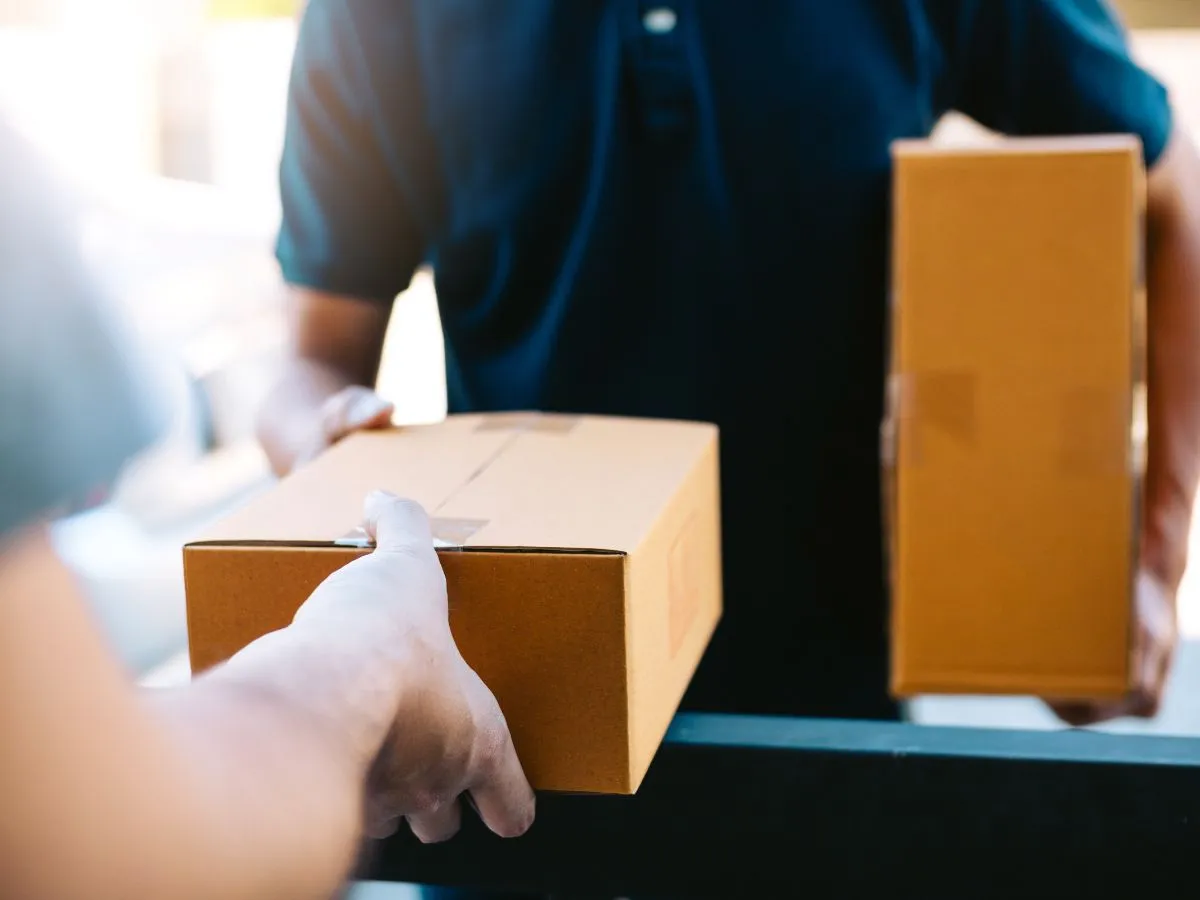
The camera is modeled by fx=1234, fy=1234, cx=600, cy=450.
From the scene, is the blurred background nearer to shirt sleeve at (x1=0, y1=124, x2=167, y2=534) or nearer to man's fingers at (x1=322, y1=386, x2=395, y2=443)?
man's fingers at (x1=322, y1=386, x2=395, y2=443)

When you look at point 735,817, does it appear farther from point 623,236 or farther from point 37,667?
point 623,236

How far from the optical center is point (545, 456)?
0.91 metres

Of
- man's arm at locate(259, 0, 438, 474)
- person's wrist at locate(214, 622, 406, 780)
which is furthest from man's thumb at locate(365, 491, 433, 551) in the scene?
man's arm at locate(259, 0, 438, 474)

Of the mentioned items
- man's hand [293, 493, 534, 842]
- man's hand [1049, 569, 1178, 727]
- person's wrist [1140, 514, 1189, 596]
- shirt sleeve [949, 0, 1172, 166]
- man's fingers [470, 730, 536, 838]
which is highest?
shirt sleeve [949, 0, 1172, 166]

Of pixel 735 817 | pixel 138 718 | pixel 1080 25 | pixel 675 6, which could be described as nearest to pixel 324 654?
pixel 138 718

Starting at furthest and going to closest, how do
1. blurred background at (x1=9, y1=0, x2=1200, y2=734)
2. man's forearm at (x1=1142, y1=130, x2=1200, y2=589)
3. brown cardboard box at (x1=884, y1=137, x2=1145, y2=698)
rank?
blurred background at (x1=9, y1=0, x2=1200, y2=734) → man's forearm at (x1=1142, y1=130, x2=1200, y2=589) → brown cardboard box at (x1=884, y1=137, x2=1145, y2=698)

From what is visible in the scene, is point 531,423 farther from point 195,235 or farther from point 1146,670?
point 195,235

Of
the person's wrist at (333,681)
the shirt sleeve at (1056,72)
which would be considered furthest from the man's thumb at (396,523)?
the shirt sleeve at (1056,72)

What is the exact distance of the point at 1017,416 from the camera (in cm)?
99

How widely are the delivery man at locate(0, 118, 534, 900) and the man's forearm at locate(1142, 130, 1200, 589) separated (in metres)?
0.84

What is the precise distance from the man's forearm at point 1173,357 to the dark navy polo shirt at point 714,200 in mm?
51

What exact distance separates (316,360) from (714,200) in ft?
1.52

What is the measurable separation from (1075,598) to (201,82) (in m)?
4.68

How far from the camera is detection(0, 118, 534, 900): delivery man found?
343 mm
